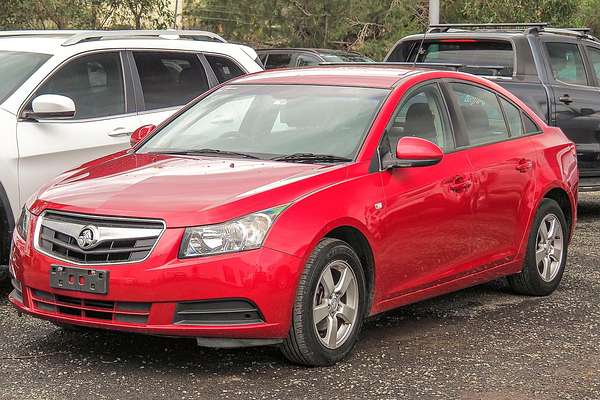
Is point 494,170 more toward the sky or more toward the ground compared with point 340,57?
more toward the sky

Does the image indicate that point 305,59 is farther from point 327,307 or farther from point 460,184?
point 327,307

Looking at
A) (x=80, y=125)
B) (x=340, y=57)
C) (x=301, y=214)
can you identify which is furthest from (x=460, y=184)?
(x=340, y=57)

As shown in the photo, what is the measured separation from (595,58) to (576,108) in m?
1.05

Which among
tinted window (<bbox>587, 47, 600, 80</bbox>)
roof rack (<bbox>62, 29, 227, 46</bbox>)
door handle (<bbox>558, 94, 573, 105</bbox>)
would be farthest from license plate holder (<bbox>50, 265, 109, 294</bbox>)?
tinted window (<bbox>587, 47, 600, 80</bbox>)

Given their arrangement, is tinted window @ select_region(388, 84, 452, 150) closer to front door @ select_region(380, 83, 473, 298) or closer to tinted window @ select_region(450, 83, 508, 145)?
front door @ select_region(380, 83, 473, 298)

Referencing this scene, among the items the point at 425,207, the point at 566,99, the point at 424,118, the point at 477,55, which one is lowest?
the point at 566,99

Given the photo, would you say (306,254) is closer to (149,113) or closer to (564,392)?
(564,392)

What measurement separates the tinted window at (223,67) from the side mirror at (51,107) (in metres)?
1.91

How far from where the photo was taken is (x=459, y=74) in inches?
294

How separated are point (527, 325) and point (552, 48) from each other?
5.52m

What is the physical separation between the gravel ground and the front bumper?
28cm

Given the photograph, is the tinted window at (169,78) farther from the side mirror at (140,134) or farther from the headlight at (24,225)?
the headlight at (24,225)

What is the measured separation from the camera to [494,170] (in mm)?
7219

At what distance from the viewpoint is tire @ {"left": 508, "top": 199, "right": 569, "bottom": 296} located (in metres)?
7.65
